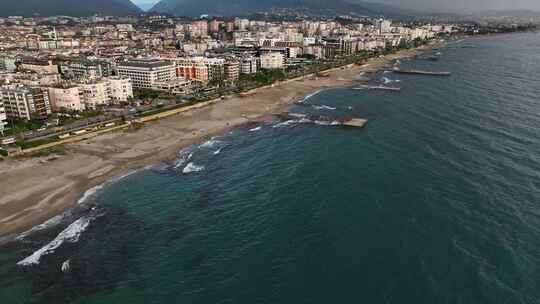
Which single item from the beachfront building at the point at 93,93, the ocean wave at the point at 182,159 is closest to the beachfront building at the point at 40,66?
the beachfront building at the point at 93,93

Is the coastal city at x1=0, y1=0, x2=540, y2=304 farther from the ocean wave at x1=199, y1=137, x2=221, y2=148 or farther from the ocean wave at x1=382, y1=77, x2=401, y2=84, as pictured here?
the ocean wave at x1=382, y1=77, x2=401, y2=84

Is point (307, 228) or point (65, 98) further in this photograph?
point (65, 98)

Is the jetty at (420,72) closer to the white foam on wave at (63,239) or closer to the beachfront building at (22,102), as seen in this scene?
the beachfront building at (22,102)

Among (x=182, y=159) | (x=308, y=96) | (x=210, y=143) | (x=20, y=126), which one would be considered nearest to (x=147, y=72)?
(x=20, y=126)

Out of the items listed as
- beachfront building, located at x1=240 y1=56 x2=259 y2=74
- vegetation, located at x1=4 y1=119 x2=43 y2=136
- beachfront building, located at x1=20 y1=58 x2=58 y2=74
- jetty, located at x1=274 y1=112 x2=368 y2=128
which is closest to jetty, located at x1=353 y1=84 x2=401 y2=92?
beachfront building, located at x1=240 y1=56 x2=259 y2=74

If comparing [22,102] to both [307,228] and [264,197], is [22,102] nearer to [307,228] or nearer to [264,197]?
[264,197]

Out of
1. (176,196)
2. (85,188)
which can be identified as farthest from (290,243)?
(85,188)
